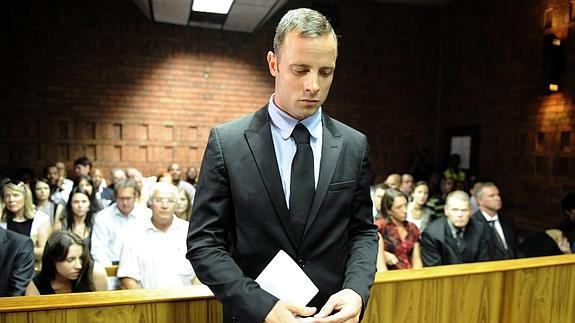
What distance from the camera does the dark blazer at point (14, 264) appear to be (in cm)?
221

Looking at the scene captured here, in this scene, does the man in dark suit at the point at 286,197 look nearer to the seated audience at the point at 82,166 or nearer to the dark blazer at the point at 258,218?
the dark blazer at the point at 258,218

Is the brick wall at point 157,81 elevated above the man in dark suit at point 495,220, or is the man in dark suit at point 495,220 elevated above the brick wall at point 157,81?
the brick wall at point 157,81

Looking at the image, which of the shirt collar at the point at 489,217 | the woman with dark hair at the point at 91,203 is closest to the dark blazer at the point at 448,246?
the shirt collar at the point at 489,217

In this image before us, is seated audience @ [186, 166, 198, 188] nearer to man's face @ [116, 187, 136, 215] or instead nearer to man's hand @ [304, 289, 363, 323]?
man's face @ [116, 187, 136, 215]

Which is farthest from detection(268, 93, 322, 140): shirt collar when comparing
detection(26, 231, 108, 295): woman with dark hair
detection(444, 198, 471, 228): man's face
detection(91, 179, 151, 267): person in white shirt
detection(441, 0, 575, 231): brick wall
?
detection(441, 0, 575, 231): brick wall

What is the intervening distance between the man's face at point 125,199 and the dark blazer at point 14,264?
1.42 m

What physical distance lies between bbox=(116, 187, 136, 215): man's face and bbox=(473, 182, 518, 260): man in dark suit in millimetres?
2847

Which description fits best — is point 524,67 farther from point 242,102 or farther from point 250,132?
point 250,132

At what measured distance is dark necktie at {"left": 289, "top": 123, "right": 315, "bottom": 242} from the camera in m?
1.01

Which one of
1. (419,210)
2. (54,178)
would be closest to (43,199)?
(54,178)

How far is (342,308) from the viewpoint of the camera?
0.96 metres

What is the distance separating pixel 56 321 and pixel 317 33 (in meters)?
1.15

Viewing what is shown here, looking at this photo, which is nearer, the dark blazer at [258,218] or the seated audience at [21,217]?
the dark blazer at [258,218]

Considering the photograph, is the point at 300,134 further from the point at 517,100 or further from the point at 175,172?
the point at 517,100
